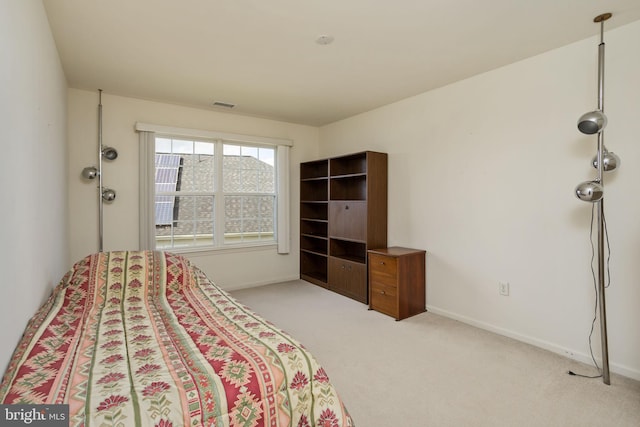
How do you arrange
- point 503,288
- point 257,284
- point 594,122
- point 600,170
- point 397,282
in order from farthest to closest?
point 257,284, point 397,282, point 503,288, point 600,170, point 594,122

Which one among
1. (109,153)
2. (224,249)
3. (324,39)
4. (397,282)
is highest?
(324,39)

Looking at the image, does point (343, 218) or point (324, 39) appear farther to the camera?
point (343, 218)

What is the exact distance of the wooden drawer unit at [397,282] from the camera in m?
3.37

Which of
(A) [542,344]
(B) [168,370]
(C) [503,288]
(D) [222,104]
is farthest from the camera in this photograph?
(D) [222,104]

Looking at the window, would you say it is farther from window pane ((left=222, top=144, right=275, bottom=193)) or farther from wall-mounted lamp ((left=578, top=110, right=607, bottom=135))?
wall-mounted lamp ((left=578, top=110, right=607, bottom=135))

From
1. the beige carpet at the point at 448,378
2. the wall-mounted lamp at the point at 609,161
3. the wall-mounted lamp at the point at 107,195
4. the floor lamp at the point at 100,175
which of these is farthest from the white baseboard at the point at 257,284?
the wall-mounted lamp at the point at 609,161

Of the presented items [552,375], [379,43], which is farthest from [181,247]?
[552,375]

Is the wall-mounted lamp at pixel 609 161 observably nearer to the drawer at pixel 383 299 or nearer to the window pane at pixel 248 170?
the drawer at pixel 383 299

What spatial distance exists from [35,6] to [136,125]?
2.01 meters

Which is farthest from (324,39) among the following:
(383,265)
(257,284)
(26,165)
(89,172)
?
(257,284)

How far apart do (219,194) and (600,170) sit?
390cm

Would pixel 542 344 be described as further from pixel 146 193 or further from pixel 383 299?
pixel 146 193

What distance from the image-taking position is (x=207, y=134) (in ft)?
13.9

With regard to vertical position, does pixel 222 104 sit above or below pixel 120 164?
above
